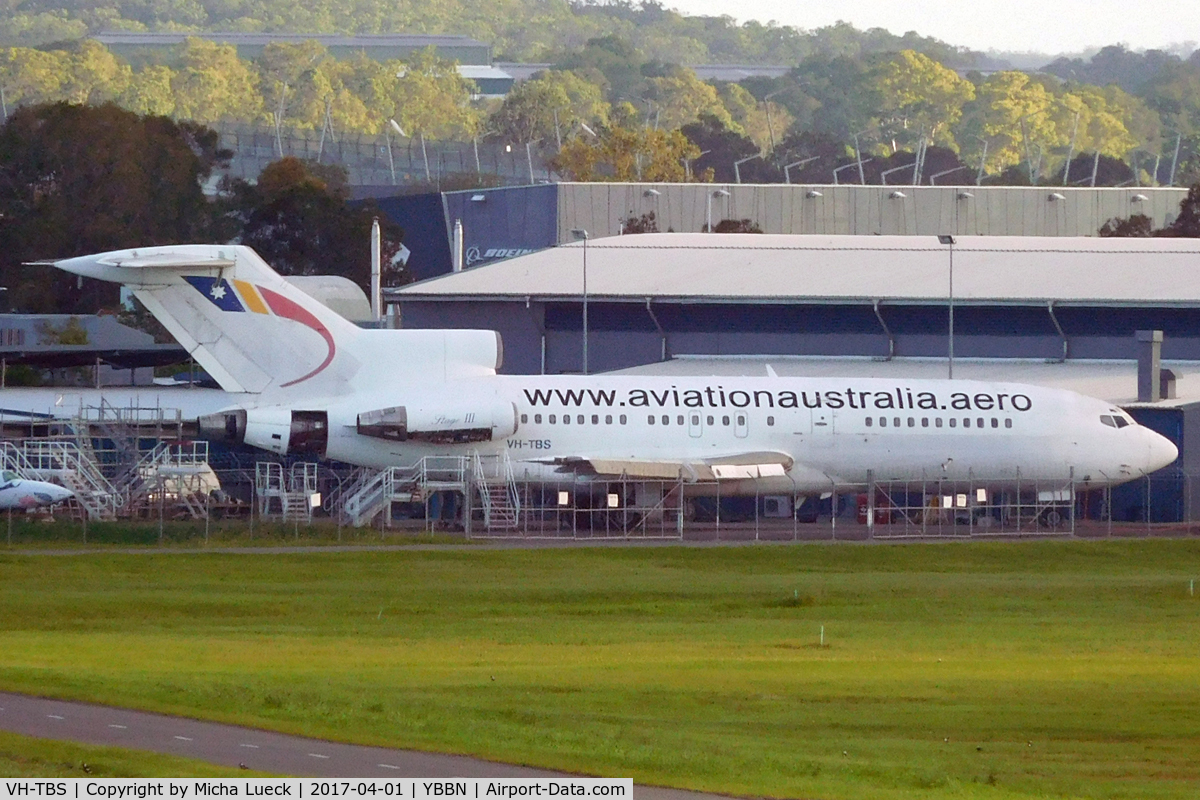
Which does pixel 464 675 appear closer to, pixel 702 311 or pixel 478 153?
pixel 702 311

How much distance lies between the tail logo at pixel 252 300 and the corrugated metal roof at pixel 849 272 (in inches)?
846

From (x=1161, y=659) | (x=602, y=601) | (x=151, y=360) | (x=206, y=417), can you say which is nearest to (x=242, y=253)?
(x=206, y=417)

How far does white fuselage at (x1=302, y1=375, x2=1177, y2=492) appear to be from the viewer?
54688 mm

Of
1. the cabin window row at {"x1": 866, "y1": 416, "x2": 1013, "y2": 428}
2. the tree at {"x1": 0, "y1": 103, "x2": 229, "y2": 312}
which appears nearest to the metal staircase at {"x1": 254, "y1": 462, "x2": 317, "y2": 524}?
the cabin window row at {"x1": 866, "y1": 416, "x2": 1013, "y2": 428}

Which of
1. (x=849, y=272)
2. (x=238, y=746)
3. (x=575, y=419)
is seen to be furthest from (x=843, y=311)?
(x=238, y=746)

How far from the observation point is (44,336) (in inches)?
3337

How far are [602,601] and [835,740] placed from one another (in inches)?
623

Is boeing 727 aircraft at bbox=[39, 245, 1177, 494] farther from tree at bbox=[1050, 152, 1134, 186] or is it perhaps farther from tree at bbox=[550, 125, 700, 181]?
tree at bbox=[1050, 152, 1134, 186]

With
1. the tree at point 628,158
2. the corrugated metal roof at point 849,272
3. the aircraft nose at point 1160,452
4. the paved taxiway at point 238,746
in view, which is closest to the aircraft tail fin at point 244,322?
the corrugated metal roof at point 849,272

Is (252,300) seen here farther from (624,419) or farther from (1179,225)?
(1179,225)

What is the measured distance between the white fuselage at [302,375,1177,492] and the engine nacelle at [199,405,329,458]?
544 mm

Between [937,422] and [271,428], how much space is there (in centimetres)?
1886

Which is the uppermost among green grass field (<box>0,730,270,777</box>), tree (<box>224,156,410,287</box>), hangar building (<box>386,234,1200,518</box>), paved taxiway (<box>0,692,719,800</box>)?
tree (<box>224,156,410,287</box>)

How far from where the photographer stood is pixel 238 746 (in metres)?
21.4
